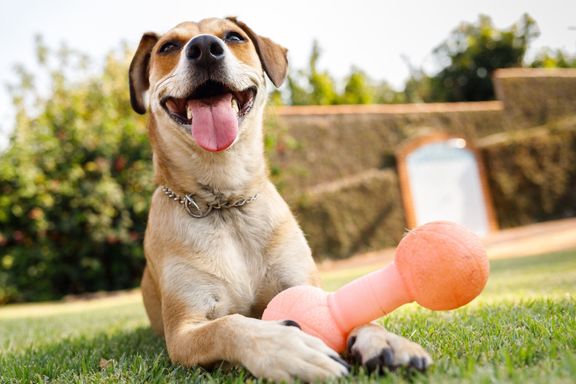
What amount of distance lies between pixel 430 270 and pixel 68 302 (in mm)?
11692

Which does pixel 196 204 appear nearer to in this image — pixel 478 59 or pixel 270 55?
pixel 270 55

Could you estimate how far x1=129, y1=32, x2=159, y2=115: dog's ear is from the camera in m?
3.97

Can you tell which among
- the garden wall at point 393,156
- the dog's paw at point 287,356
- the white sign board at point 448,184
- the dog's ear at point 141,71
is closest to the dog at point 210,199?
the dog's ear at point 141,71

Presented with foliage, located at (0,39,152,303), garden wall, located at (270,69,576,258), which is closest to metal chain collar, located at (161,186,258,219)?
foliage, located at (0,39,152,303)

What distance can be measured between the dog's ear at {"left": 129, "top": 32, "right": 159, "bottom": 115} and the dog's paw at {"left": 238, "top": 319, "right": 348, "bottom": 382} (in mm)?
2522

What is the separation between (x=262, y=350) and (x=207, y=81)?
179 cm

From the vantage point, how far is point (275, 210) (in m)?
3.42

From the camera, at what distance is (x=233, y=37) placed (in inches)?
148

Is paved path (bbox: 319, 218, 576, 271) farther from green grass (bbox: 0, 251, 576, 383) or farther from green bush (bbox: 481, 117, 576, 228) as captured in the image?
green grass (bbox: 0, 251, 576, 383)

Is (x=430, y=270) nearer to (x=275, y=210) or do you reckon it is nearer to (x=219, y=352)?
(x=219, y=352)

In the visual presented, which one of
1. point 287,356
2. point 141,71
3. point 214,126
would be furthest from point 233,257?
point 141,71

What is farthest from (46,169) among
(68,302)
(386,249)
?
(386,249)

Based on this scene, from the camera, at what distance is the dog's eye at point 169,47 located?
364cm

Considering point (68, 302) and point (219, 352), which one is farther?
point (68, 302)
